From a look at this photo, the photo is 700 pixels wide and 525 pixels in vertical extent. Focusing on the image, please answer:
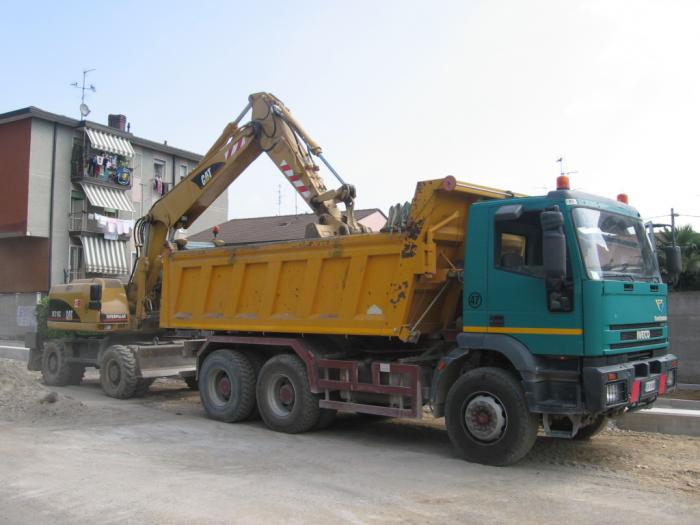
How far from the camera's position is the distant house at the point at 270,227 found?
32.3 metres

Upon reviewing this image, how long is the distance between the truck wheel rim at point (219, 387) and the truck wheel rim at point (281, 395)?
0.98 metres

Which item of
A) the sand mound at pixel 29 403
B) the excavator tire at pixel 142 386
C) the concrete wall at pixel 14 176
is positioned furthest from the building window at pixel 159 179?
the sand mound at pixel 29 403

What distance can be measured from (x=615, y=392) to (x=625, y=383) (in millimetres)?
197

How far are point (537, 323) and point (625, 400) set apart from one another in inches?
45.2

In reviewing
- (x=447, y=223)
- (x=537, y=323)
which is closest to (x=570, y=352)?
(x=537, y=323)

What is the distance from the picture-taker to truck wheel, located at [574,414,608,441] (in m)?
8.02

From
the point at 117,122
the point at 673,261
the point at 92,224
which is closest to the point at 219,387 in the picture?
the point at 673,261

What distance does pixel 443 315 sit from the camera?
8516mm

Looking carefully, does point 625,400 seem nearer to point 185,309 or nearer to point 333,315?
point 333,315

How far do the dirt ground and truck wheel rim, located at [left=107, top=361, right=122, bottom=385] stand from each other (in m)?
2.27

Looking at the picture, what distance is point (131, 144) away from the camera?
116 feet

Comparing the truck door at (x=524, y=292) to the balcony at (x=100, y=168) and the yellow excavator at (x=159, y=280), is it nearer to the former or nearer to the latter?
the yellow excavator at (x=159, y=280)

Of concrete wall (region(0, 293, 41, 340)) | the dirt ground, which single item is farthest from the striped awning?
the dirt ground

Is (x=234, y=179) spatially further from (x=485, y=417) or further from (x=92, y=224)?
(x=92, y=224)
